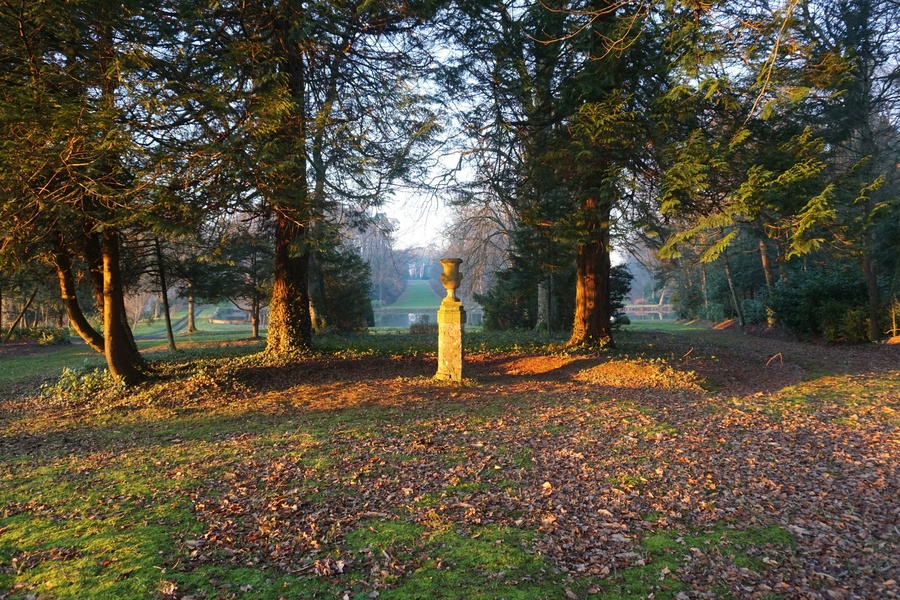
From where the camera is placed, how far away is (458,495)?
4.38 meters

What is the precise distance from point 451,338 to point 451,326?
9.5 inches

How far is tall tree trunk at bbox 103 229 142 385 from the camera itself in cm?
921

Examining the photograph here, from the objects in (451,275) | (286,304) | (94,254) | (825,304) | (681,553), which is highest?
(94,254)

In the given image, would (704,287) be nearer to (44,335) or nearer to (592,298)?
(592,298)

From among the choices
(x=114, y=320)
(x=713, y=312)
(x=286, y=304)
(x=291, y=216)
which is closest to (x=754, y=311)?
(x=713, y=312)

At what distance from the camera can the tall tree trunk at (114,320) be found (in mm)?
9211

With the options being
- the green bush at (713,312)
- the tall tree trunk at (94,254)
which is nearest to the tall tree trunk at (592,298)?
the tall tree trunk at (94,254)

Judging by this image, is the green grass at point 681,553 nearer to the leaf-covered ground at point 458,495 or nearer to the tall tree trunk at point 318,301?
the leaf-covered ground at point 458,495

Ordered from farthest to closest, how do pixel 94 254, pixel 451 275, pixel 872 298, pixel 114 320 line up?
pixel 872 298 < pixel 94 254 < pixel 114 320 < pixel 451 275

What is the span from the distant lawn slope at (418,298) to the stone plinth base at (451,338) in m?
47.7

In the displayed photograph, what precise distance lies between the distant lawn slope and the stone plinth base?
47.7 metres

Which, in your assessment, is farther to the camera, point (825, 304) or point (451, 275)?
point (825, 304)

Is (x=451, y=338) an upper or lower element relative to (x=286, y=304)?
lower

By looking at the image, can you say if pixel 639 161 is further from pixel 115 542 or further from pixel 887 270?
pixel 887 270
